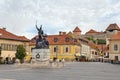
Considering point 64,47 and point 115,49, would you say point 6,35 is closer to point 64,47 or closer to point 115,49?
point 64,47

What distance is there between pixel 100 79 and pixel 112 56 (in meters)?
75.8

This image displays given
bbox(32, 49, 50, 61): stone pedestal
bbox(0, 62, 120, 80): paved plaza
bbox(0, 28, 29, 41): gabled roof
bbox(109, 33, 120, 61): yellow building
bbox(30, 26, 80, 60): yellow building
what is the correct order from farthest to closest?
bbox(30, 26, 80, 60): yellow building, bbox(109, 33, 120, 61): yellow building, bbox(0, 28, 29, 41): gabled roof, bbox(32, 49, 50, 61): stone pedestal, bbox(0, 62, 120, 80): paved plaza

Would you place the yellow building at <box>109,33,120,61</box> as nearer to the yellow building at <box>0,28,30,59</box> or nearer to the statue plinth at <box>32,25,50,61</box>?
the yellow building at <box>0,28,30,59</box>

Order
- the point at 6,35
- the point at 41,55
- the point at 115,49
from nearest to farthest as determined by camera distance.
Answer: the point at 41,55 → the point at 6,35 → the point at 115,49

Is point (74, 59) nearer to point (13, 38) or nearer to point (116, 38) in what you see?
point (116, 38)

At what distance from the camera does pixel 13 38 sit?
88062mm

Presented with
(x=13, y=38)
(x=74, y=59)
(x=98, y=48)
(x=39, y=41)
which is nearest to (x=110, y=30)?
(x=98, y=48)

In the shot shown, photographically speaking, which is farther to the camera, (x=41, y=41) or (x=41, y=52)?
(x=41, y=41)

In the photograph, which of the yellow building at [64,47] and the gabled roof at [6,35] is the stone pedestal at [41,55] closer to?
the gabled roof at [6,35]

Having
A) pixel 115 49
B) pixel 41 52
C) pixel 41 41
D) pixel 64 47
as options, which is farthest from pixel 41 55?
pixel 64 47

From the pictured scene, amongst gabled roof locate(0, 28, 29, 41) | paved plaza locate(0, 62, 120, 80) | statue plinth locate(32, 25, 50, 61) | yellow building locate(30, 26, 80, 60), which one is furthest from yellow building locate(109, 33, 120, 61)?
paved plaza locate(0, 62, 120, 80)

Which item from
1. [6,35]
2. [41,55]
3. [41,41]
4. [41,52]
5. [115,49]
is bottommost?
[41,55]

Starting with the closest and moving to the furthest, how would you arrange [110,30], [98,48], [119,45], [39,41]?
[39,41]
[119,45]
[98,48]
[110,30]

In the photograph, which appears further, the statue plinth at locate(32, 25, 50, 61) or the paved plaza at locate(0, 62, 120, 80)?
the statue plinth at locate(32, 25, 50, 61)
